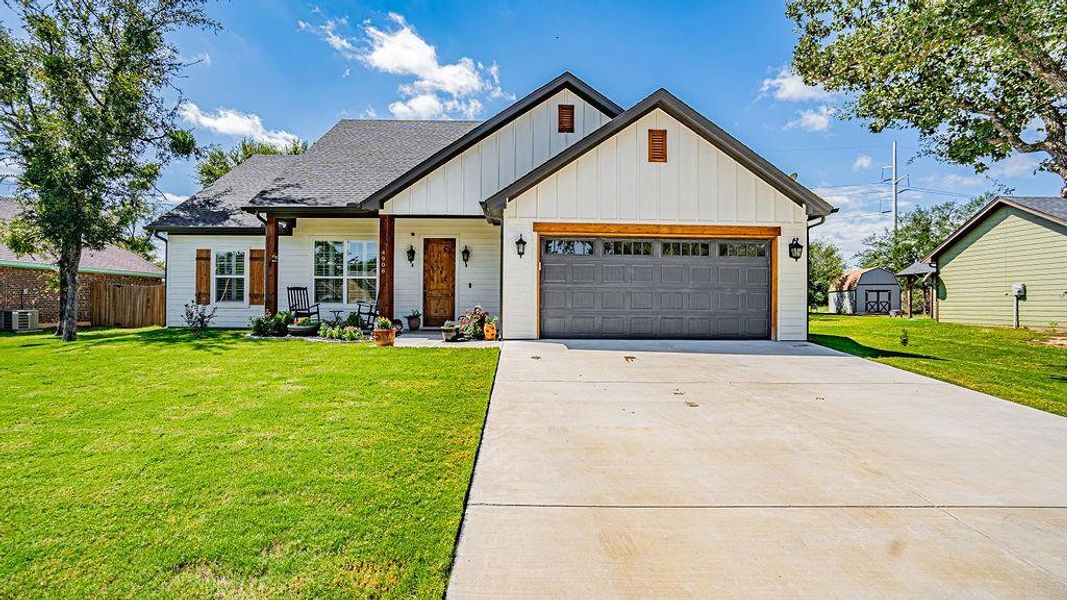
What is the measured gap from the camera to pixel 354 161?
43.2 feet

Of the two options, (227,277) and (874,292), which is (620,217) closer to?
(227,277)

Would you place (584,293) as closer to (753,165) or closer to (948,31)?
(753,165)

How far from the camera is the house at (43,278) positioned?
1402cm

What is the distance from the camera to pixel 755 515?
8.43 feet

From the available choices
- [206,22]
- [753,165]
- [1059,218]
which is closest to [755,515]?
[753,165]

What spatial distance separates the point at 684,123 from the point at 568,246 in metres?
3.44

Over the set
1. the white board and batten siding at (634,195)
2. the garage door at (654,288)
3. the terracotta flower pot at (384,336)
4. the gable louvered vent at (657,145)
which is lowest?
the terracotta flower pot at (384,336)

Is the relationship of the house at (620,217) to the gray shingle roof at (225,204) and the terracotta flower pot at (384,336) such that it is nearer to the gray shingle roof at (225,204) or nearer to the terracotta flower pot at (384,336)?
the terracotta flower pot at (384,336)

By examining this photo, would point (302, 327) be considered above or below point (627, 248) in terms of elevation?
below

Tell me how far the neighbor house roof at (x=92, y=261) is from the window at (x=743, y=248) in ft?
57.8

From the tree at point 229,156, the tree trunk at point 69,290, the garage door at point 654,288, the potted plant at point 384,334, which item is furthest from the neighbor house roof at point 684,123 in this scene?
the tree at point 229,156

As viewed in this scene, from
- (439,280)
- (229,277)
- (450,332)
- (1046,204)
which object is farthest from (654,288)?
(1046,204)

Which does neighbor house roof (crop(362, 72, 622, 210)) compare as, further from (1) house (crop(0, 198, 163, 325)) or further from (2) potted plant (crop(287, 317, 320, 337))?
(1) house (crop(0, 198, 163, 325))

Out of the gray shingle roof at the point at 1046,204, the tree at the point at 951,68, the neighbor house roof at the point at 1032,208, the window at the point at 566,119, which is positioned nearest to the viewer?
the tree at the point at 951,68
